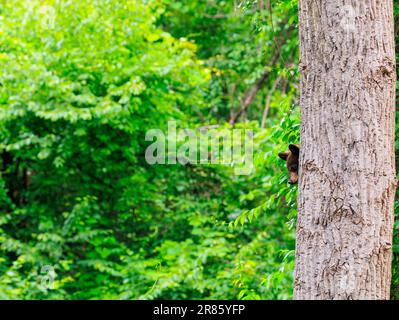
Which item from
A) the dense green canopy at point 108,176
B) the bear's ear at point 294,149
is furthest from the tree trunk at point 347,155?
the dense green canopy at point 108,176

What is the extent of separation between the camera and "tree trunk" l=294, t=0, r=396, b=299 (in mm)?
2299

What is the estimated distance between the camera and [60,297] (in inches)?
294

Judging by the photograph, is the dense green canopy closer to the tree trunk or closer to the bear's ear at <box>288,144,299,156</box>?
the bear's ear at <box>288,144,299,156</box>
